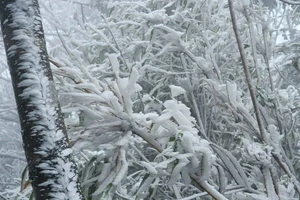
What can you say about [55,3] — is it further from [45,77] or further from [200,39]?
[45,77]

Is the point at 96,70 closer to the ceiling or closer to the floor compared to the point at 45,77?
closer to the floor

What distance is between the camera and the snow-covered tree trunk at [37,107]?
1.29m

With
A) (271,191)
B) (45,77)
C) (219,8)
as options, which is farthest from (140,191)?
(219,8)

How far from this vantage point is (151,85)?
13.8ft

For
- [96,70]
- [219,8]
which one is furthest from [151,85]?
[219,8]

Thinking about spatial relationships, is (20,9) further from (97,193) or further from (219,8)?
(219,8)

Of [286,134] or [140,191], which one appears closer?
[140,191]

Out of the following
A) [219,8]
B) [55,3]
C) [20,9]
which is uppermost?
[20,9]

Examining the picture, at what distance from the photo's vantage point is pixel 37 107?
1.33m

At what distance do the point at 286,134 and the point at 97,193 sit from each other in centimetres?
Result: 140

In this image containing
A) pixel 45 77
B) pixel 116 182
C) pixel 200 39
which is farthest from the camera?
pixel 200 39

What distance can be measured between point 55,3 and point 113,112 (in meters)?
15.9

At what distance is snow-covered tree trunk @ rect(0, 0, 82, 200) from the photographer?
129 cm

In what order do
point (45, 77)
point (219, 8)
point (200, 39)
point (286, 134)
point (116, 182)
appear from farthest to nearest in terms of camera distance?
point (219, 8), point (200, 39), point (286, 134), point (116, 182), point (45, 77)
